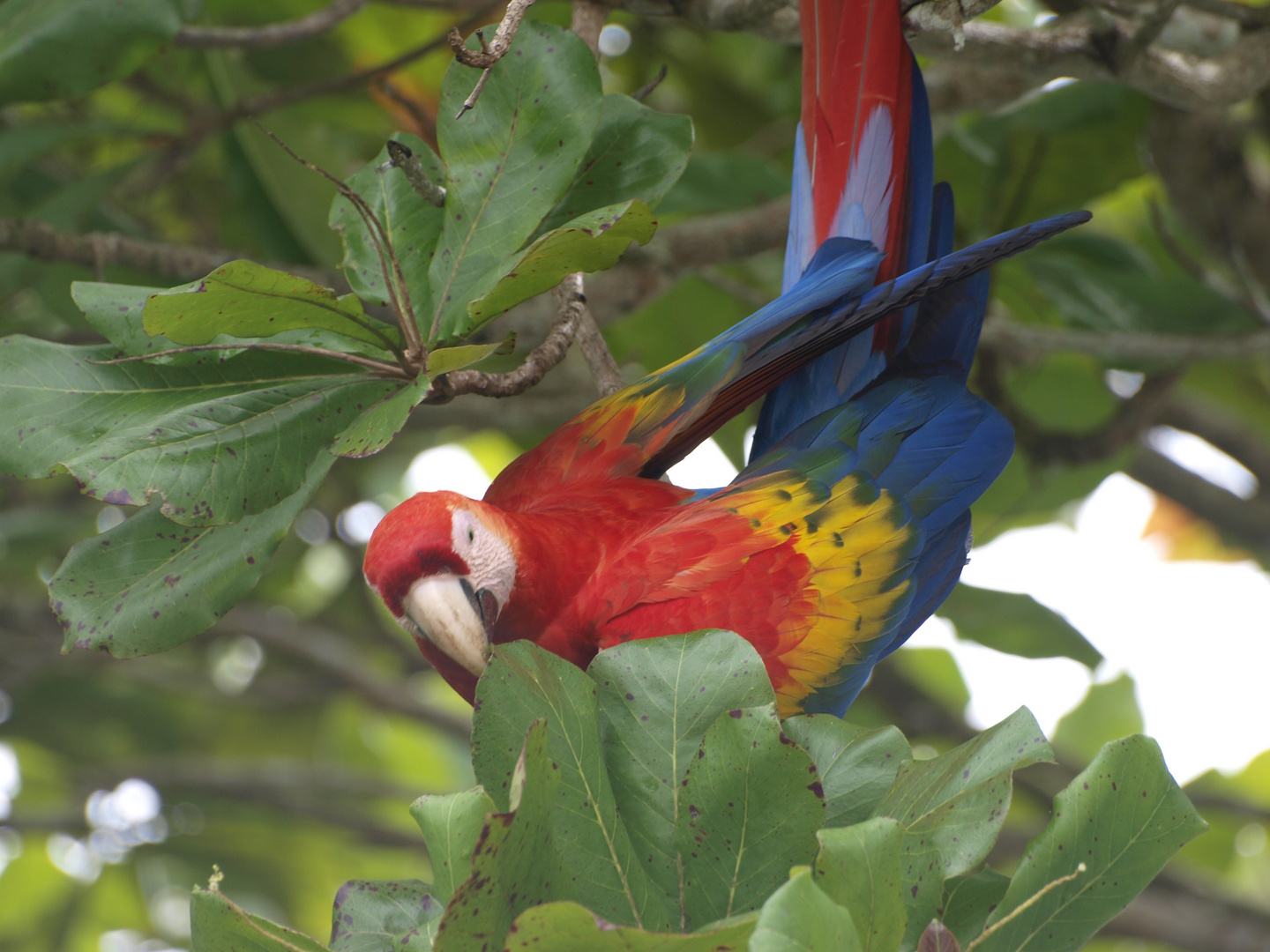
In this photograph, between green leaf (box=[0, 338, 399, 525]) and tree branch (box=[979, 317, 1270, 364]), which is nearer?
green leaf (box=[0, 338, 399, 525])

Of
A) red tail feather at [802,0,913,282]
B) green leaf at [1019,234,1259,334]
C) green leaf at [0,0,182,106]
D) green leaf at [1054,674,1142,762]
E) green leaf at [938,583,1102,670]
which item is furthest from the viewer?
green leaf at [1054,674,1142,762]

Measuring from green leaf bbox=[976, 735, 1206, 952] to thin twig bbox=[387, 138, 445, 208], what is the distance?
2.06 feet

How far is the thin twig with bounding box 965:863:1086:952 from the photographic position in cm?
60

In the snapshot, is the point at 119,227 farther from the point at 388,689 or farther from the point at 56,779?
the point at 56,779

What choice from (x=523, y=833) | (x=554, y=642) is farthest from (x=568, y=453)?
(x=523, y=833)

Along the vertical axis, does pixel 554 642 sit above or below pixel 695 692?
below

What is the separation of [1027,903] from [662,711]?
0.23m

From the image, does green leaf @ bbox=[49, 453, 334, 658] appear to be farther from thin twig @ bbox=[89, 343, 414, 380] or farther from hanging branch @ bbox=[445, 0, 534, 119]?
hanging branch @ bbox=[445, 0, 534, 119]

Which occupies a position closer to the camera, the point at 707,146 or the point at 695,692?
the point at 695,692

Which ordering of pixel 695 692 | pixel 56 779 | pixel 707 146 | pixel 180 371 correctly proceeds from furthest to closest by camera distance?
pixel 56 779
pixel 707 146
pixel 180 371
pixel 695 692

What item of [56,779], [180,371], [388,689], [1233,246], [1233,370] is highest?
[180,371]

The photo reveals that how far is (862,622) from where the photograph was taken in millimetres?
929

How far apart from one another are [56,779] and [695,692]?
2.66 meters

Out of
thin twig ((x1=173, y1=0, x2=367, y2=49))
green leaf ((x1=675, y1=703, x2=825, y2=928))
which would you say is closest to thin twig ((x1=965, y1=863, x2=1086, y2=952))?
green leaf ((x1=675, y1=703, x2=825, y2=928))
